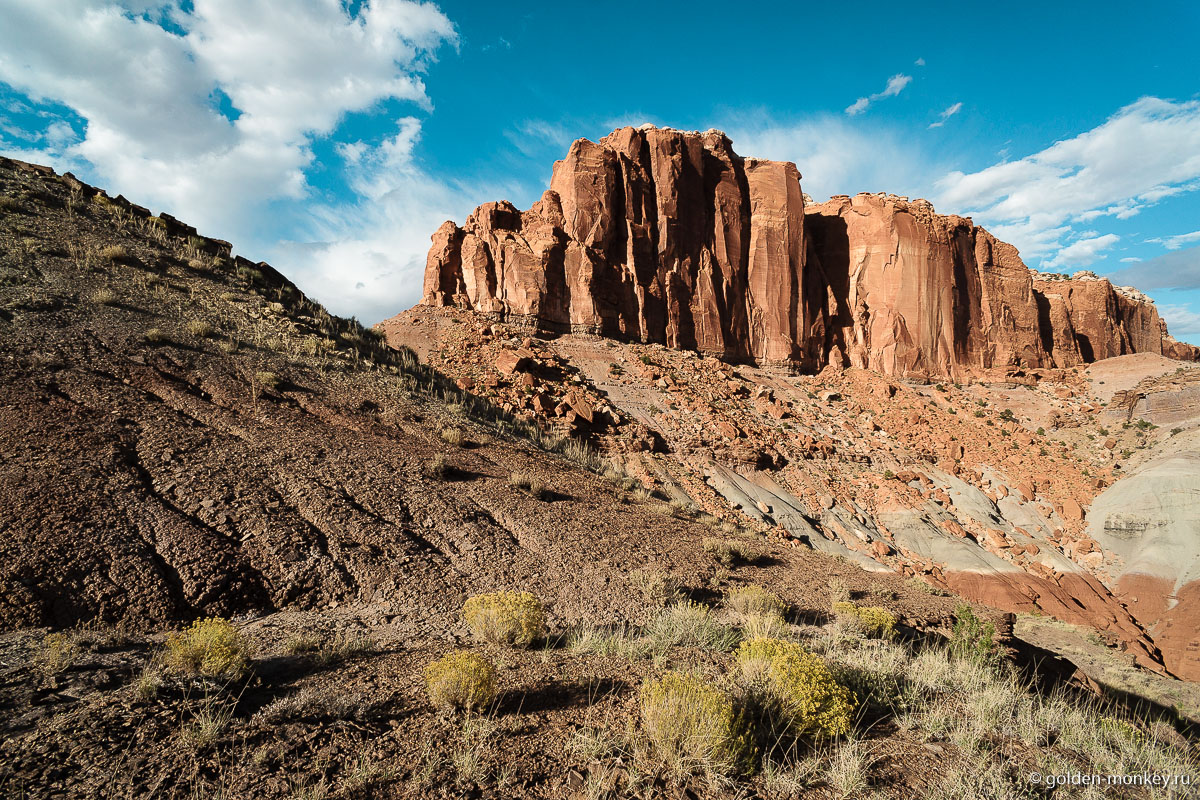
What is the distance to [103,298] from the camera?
1085 centimetres

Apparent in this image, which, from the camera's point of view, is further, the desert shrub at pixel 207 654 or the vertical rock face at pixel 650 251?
the vertical rock face at pixel 650 251

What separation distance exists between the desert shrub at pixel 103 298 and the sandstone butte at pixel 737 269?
25953 millimetres

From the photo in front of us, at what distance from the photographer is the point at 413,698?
416 cm

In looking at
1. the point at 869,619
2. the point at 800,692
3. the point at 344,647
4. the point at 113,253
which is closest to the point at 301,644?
the point at 344,647

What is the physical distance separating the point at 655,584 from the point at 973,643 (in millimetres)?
5380

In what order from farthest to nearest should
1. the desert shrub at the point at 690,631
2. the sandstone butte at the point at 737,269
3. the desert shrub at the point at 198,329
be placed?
the sandstone butte at the point at 737,269, the desert shrub at the point at 198,329, the desert shrub at the point at 690,631

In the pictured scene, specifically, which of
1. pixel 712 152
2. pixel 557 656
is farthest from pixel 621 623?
pixel 712 152

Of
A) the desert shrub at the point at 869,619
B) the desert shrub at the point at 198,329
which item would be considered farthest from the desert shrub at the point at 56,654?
the desert shrub at the point at 869,619

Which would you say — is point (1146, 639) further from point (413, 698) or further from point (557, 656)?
point (413, 698)

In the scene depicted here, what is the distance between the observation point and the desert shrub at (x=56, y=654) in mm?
3934

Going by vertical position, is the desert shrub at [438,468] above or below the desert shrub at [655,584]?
above

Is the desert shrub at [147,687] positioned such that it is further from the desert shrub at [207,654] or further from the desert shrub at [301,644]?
the desert shrub at [301,644]

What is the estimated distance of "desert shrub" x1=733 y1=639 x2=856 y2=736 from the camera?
431 cm

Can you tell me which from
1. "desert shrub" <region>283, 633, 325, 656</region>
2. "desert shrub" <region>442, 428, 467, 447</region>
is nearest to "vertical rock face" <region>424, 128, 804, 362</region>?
"desert shrub" <region>442, 428, 467, 447</region>
